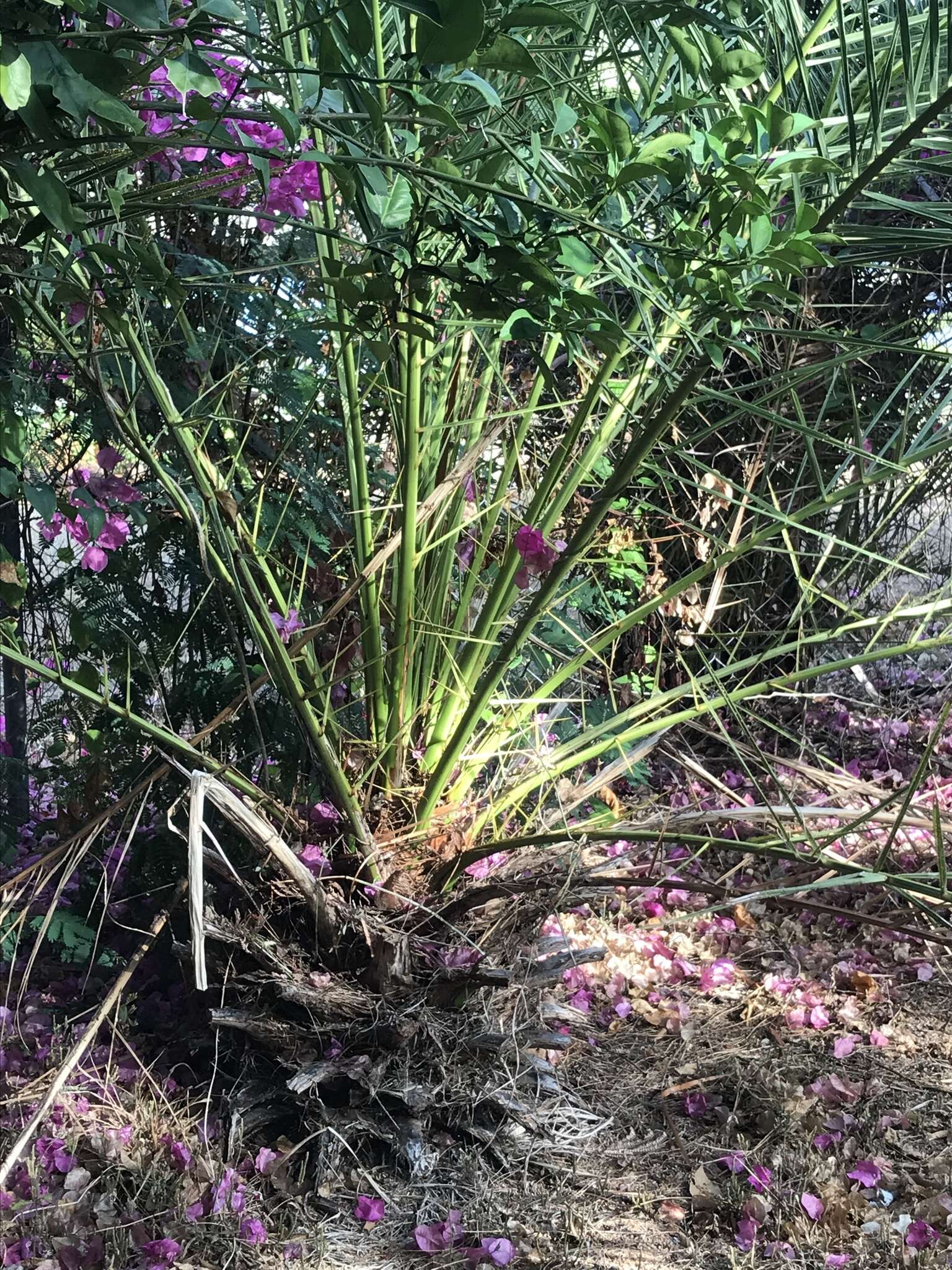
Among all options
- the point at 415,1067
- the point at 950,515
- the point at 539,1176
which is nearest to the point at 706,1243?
the point at 539,1176

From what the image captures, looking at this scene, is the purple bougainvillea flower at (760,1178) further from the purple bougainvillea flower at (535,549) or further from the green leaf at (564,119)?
the green leaf at (564,119)

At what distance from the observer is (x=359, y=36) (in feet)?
2.27

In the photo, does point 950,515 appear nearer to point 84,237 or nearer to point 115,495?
point 115,495

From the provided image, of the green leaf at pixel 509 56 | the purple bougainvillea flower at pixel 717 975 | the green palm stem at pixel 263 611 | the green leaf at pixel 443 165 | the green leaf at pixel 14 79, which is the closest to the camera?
the green leaf at pixel 14 79

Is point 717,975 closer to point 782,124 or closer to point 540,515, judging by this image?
point 540,515

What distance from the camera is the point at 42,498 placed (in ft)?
5.13

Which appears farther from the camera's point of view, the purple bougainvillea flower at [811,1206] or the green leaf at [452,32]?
the purple bougainvillea flower at [811,1206]

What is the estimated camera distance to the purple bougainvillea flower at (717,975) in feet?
8.14

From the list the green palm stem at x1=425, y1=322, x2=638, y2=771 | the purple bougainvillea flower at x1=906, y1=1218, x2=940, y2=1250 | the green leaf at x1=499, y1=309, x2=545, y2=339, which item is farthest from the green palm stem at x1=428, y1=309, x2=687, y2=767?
the purple bougainvillea flower at x1=906, y1=1218, x2=940, y2=1250

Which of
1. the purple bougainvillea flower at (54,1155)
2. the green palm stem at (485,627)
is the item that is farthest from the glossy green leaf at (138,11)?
the purple bougainvillea flower at (54,1155)

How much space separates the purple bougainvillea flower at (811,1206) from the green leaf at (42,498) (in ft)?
5.37

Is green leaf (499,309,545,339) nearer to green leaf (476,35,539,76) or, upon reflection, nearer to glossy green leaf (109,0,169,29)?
green leaf (476,35,539,76)

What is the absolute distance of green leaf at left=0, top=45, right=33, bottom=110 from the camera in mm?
511

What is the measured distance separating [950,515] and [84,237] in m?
3.87
